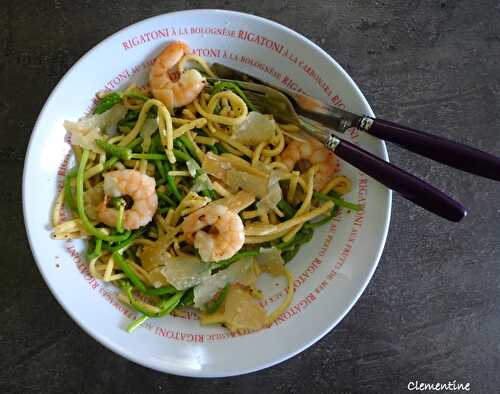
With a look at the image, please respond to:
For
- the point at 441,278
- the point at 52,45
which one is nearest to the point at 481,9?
the point at 441,278

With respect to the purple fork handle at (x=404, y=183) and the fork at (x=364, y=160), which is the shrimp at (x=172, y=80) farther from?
the purple fork handle at (x=404, y=183)

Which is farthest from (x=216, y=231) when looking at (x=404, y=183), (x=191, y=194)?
(x=404, y=183)

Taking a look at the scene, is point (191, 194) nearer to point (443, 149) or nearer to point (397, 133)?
point (397, 133)

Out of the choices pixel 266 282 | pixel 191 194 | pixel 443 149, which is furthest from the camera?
pixel 266 282

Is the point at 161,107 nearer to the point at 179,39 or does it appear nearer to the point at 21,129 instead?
the point at 179,39

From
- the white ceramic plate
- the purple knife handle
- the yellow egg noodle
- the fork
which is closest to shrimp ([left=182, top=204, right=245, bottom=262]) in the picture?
the yellow egg noodle

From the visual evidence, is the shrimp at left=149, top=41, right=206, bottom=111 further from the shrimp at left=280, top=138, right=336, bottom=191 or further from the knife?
the shrimp at left=280, top=138, right=336, bottom=191
